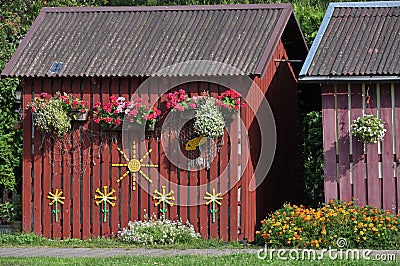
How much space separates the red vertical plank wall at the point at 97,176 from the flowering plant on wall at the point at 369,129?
6.89 ft

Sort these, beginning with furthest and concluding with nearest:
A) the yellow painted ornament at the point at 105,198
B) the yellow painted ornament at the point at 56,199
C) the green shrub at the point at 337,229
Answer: the yellow painted ornament at the point at 56,199 → the yellow painted ornament at the point at 105,198 → the green shrub at the point at 337,229

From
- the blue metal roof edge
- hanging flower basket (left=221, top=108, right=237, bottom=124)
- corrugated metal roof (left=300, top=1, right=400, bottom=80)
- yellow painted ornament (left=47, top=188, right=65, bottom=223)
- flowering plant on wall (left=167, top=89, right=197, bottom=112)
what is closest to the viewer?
corrugated metal roof (left=300, top=1, right=400, bottom=80)

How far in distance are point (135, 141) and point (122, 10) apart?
2.97m

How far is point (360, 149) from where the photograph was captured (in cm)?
1370

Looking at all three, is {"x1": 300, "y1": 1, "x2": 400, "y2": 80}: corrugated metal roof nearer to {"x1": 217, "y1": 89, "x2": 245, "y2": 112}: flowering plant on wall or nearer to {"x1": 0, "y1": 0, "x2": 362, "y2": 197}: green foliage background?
{"x1": 217, "y1": 89, "x2": 245, "y2": 112}: flowering plant on wall

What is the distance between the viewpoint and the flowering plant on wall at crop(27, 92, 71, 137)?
1411cm

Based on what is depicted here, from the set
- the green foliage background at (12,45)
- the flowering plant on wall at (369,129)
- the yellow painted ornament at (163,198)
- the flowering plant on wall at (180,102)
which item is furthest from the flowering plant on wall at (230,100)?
the green foliage background at (12,45)

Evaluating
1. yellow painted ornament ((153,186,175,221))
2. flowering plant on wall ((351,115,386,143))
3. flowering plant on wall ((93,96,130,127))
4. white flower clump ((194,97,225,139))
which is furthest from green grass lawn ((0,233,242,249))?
flowering plant on wall ((351,115,386,143))

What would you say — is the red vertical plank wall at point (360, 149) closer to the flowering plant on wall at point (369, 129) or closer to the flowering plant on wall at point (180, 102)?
the flowering plant on wall at point (369, 129)

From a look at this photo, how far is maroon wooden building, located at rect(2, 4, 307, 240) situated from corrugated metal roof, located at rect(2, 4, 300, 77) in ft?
0.07

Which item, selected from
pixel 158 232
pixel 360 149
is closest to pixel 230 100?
pixel 360 149

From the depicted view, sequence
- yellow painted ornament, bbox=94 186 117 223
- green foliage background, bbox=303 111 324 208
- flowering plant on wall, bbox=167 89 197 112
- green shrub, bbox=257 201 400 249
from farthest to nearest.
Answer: green foliage background, bbox=303 111 324 208 → yellow painted ornament, bbox=94 186 117 223 → flowering plant on wall, bbox=167 89 197 112 → green shrub, bbox=257 201 400 249

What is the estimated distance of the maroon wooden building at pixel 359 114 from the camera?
13.6m

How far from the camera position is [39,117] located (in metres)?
14.2
